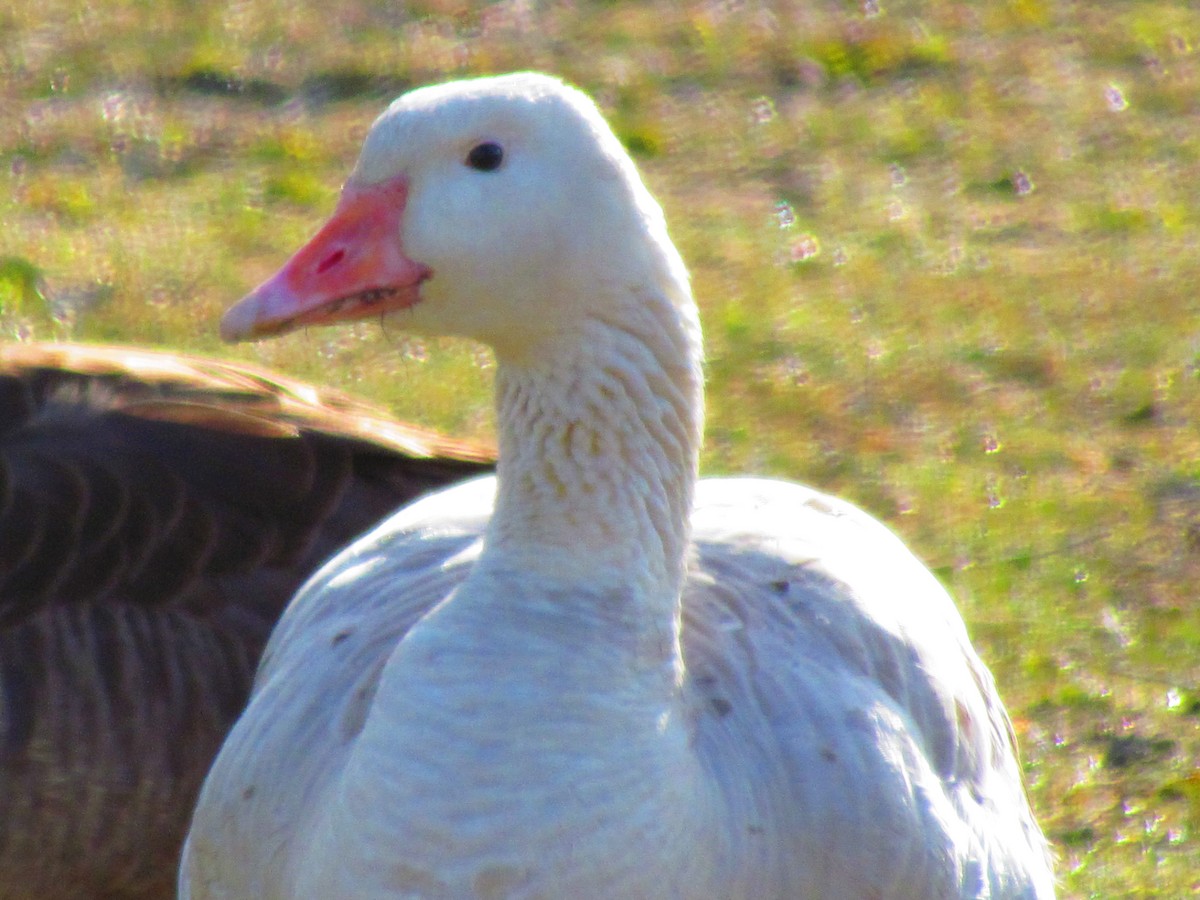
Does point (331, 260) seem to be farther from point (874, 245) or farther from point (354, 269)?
point (874, 245)

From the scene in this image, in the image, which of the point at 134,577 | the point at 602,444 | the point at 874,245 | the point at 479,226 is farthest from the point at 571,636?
the point at 874,245

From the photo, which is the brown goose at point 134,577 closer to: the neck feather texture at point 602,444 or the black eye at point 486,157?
the neck feather texture at point 602,444

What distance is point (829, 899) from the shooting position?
2324mm

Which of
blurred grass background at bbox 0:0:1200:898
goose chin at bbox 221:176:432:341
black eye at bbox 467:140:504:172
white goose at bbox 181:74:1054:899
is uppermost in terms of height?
black eye at bbox 467:140:504:172

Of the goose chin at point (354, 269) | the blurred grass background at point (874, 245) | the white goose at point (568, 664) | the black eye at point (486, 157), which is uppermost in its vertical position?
the black eye at point (486, 157)

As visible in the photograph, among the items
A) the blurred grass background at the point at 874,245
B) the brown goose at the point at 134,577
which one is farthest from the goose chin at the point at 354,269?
the blurred grass background at the point at 874,245

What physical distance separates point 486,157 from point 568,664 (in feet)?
2.09

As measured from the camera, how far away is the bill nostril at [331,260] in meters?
2.20

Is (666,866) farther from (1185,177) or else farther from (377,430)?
(1185,177)

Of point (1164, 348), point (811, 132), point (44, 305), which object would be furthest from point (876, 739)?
point (811, 132)

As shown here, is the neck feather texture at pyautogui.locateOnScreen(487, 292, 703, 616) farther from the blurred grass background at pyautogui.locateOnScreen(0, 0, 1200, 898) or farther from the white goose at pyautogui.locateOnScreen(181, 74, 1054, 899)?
the blurred grass background at pyautogui.locateOnScreen(0, 0, 1200, 898)

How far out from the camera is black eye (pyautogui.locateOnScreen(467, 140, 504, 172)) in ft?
7.07

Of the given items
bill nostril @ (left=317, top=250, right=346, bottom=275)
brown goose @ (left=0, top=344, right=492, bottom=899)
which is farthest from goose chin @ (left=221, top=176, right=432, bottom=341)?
brown goose @ (left=0, top=344, right=492, bottom=899)

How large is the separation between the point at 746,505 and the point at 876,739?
0.67 m
